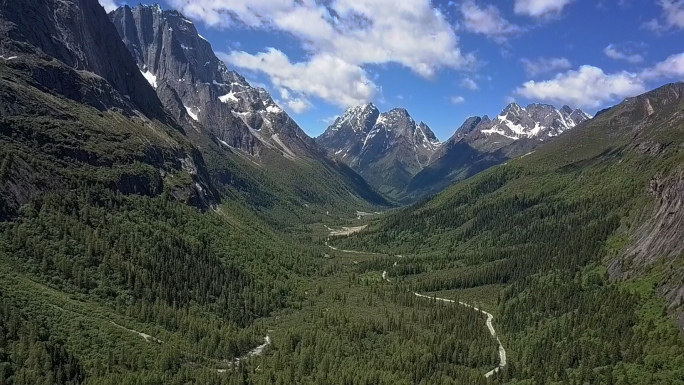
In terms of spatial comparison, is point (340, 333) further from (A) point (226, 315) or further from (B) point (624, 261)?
(B) point (624, 261)

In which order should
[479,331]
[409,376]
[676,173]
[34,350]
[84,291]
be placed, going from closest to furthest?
[34,350] → [409,376] → [84,291] → [479,331] → [676,173]

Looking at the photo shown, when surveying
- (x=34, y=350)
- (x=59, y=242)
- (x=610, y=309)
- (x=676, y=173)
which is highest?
(x=676, y=173)

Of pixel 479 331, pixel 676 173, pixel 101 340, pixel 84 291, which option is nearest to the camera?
pixel 101 340

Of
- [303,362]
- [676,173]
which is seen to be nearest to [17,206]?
[303,362]

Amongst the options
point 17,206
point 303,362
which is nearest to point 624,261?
point 303,362

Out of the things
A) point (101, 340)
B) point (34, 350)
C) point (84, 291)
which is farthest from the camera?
point (84, 291)

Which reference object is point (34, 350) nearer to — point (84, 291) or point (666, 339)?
point (84, 291)

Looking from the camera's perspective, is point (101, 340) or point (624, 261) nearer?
point (101, 340)

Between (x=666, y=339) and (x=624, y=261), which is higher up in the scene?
(x=624, y=261)

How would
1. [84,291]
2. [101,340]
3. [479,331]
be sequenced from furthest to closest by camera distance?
[479,331] < [84,291] < [101,340]
